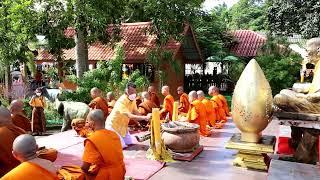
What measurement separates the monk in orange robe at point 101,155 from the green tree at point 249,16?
3616cm

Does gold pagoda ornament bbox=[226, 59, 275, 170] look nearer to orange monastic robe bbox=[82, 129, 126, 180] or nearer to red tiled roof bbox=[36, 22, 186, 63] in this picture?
orange monastic robe bbox=[82, 129, 126, 180]

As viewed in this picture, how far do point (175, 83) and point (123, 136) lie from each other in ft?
47.6

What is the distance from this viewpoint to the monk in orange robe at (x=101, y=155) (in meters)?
5.39

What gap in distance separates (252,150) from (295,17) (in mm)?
18662

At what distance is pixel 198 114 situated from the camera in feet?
35.6

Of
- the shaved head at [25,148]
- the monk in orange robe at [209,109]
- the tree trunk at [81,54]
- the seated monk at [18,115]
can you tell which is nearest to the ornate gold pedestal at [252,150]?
the shaved head at [25,148]

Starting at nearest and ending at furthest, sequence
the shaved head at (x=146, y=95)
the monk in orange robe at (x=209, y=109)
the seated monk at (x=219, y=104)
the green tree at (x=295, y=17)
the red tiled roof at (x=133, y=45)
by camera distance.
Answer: the monk in orange robe at (x=209, y=109) < the shaved head at (x=146, y=95) < the seated monk at (x=219, y=104) < the red tiled roof at (x=133, y=45) < the green tree at (x=295, y=17)

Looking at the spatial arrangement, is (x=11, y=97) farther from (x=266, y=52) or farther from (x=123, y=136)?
(x=266, y=52)

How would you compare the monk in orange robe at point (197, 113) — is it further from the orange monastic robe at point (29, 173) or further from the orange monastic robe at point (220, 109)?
the orange monastic robe at point (29, 173)

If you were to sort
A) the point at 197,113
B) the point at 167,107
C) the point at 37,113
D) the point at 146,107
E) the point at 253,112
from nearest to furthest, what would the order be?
the point at 253,112 → the point at 197,113 → the point at 167,107 → the point at 146,107 → the point at 37,113

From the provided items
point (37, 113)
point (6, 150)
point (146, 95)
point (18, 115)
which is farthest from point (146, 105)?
point (6, 150)

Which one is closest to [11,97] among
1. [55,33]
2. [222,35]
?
[55,33]

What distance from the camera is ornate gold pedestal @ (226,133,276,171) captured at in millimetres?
6886

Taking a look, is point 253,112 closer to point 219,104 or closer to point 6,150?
point 6,150
